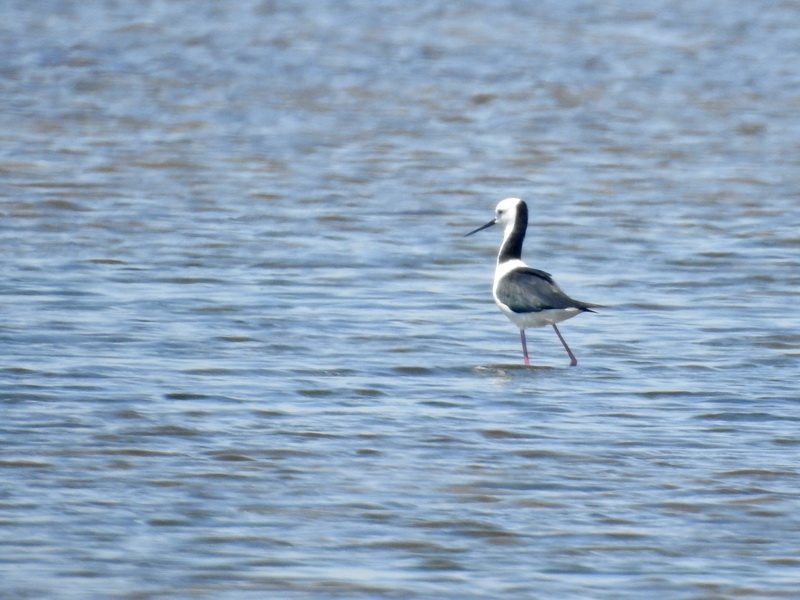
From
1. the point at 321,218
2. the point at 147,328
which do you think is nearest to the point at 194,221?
the point at 321,218

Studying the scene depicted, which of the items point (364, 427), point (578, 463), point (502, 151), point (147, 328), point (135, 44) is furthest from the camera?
point (135, 44)

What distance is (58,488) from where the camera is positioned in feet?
24.4

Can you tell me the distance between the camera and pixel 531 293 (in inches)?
415

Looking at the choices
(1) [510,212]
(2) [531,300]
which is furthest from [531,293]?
(1) [510,212]

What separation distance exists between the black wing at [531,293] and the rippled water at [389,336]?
0.31 metres

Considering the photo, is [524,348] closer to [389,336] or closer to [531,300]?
[531,300]

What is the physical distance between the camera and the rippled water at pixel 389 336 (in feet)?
22.3

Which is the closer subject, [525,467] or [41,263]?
[525,467]

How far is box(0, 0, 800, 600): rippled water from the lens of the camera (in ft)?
22.3

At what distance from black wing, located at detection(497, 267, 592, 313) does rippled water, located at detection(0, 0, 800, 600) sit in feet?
1.00

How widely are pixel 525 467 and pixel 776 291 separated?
470 cm

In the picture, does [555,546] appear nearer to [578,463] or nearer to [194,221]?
[578,463]

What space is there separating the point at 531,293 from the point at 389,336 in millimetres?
886

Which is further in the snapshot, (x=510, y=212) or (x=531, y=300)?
(x=510, y=212)
